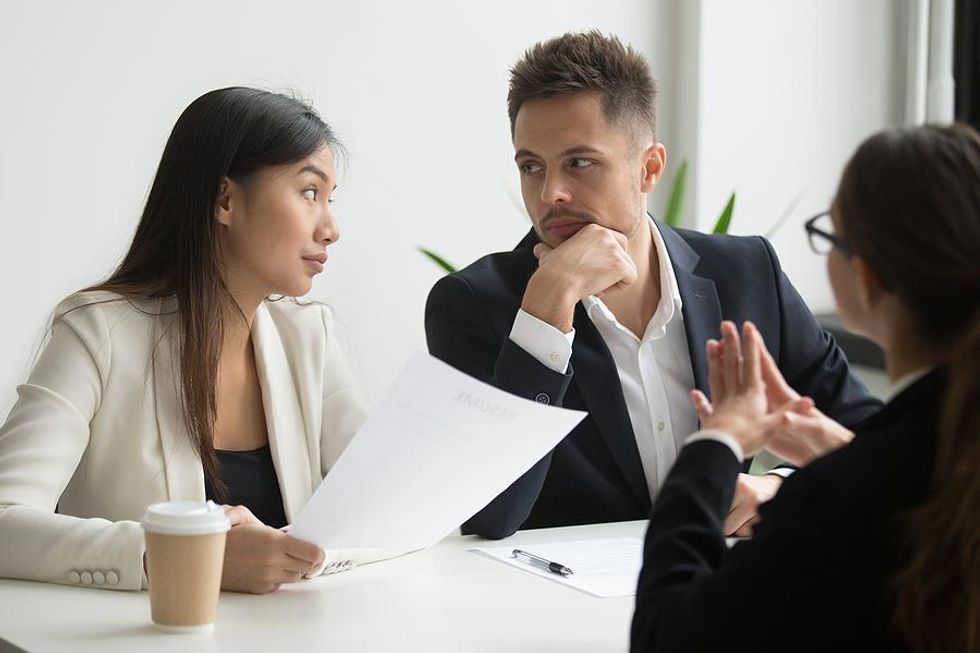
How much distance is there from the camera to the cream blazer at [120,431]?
1.58 meters

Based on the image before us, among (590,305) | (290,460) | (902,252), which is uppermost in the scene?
(902,252)

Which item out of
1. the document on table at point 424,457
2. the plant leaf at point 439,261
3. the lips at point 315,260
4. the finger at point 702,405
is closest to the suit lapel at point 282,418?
the lips at point 315,260

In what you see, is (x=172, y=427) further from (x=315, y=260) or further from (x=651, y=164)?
(x=651, y=164)

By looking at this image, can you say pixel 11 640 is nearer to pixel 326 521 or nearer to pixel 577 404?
pixel 326 521

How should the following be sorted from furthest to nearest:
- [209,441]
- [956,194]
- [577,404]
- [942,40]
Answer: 1. [942,40]
2. [577,404]
3. [209,441]
4. [956,194]

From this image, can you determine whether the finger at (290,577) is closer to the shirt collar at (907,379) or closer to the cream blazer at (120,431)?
the cream blazer at (120,431)

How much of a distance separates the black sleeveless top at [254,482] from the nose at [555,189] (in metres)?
0.62

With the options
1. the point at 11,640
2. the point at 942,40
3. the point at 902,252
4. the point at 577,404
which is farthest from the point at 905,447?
the point at 942,40

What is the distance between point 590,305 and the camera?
2.21 meters

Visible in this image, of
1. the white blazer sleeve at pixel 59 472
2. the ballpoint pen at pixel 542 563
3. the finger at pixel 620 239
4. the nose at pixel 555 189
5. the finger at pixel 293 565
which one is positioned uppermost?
the nose at pixel 555 189

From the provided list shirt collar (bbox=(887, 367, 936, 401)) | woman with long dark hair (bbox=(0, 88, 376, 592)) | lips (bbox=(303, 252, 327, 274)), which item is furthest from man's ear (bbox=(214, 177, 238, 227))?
shirt collar (bbox=(887, 367, 936, 401))

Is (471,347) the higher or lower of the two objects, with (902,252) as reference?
lower

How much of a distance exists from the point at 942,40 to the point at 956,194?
130 inches

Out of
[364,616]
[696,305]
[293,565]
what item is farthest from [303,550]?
[696,305]
